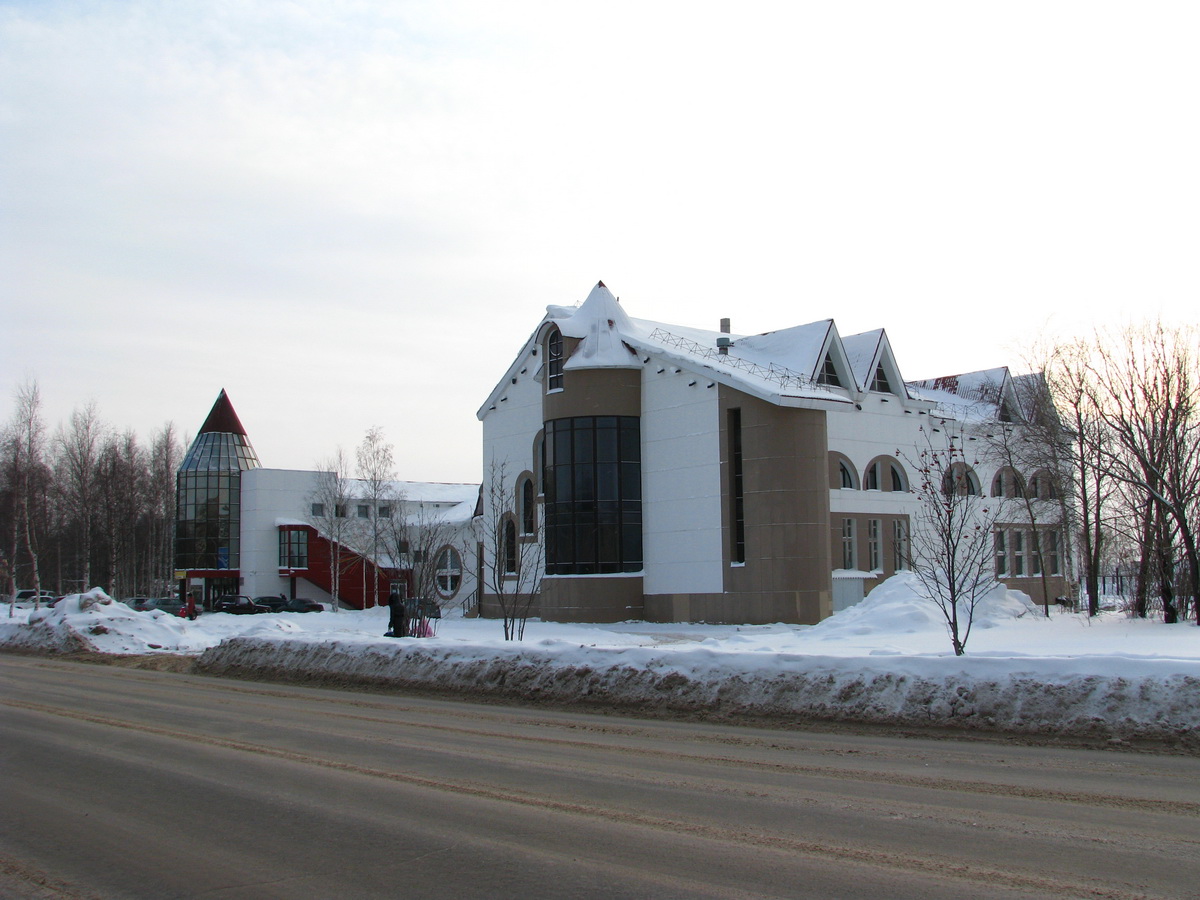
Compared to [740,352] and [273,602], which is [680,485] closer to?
[740,352]

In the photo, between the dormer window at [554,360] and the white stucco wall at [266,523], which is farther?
the white stucco wall at [266,523]

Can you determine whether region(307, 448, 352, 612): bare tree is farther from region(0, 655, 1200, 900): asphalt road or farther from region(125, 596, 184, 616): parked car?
region(0, 655, 1200, 900): asphalt road

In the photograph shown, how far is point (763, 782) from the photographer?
917cm

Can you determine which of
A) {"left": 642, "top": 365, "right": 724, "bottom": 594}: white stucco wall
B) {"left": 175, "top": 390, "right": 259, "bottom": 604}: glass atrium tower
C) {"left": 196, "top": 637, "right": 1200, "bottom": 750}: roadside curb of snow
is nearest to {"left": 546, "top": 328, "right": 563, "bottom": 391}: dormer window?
{"left": 642, "top": 365, "right": 724, "bottom": 594}: white stucco wall

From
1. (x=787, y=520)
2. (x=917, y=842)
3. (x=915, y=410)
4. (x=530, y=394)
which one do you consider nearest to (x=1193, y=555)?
(x=787, y=520)

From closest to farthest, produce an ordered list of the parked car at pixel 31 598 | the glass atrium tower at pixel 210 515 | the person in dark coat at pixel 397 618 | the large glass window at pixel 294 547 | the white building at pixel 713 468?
the person in dark coat at pixel 397 618 → the white building at pixel 713 468 → the parked car at pixel 31 598 → the glass atrium tower at pixel 210 515 → the large glass window at pixel 294 547

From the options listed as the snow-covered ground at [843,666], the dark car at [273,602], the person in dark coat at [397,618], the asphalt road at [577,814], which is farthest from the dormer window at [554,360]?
the asphalt road at [577,814]

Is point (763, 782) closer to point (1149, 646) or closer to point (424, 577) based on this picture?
point (1149, 646)

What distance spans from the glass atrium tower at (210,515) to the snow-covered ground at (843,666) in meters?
36.9

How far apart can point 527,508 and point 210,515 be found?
3209cm

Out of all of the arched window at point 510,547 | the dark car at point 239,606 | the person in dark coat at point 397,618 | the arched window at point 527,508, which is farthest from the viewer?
the dark car at point 239,606

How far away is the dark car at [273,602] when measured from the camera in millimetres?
59600

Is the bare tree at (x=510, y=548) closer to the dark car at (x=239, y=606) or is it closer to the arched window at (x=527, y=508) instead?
the arched window at (x=527, y=508)

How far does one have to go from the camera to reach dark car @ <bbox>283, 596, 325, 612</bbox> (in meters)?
60.0
